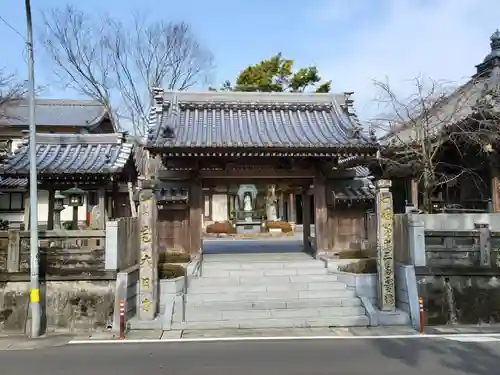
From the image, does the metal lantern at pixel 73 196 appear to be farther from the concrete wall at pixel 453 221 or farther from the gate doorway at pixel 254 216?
the concrete wall at pixel 453 221

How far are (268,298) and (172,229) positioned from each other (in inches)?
166

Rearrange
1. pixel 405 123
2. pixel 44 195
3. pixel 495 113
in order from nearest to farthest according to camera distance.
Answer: pixel 495 113 → pixel 405 123 → pixel 44 195

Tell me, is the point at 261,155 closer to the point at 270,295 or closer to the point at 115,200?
the point at 270,295

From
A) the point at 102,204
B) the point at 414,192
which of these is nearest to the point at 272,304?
the point at 102,204

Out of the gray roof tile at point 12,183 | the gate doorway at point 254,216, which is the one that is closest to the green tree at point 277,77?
the gate doorway at point 254,216

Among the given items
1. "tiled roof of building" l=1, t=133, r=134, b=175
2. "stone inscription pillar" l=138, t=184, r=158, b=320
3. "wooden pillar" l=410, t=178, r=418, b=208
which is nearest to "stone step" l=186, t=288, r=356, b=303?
"stone inscription pillar" l=138, t=184, r=158, b=320

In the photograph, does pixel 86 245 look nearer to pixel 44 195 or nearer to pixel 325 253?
pixel 325 253

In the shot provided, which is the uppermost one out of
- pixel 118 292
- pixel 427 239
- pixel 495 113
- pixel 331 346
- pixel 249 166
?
pixel 495 113

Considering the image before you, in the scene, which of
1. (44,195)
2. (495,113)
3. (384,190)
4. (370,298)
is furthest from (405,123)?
(44,195)

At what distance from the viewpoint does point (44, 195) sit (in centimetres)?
3127

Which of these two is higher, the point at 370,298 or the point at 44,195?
the point at 44,195

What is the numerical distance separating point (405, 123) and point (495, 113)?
3005 mm

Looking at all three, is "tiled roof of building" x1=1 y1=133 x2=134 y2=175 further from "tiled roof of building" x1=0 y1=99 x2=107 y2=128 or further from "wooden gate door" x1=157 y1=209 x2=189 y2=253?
"tiled roof of building" x1=0 y1=99 x2=107 y2=128

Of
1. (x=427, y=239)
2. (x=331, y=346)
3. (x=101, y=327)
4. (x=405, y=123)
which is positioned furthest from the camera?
(x=405, y=123)
